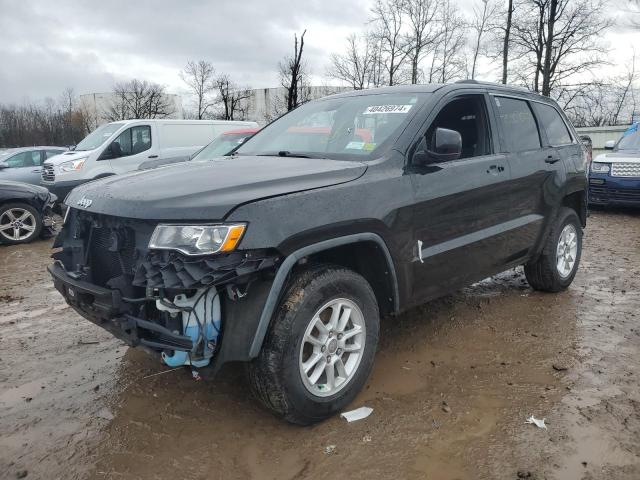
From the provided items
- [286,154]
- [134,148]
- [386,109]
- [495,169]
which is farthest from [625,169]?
[134,148]

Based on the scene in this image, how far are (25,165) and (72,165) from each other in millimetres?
5574

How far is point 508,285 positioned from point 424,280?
8.28 feet

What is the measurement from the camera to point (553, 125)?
4914 mm

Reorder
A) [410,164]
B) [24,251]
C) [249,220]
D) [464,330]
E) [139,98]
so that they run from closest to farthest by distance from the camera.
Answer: [249,220], [410,164], [464,330], [24,251], [139,98]

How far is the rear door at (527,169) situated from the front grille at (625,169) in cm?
667

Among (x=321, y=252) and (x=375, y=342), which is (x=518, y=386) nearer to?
(x=375, y=342)

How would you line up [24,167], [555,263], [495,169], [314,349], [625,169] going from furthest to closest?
[24,167] → [625,169] → [555,263] → [495,169] → [314,349]

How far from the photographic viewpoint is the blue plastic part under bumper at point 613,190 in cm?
1007

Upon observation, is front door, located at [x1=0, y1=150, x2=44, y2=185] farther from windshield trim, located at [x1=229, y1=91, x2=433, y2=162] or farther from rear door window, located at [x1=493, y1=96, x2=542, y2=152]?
rear door window, located at [x1=493, y1=96, x2=542, y2=152]

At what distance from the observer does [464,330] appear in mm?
4215

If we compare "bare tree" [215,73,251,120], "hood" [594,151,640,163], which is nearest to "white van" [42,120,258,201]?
"hood" [594,151,640,163]

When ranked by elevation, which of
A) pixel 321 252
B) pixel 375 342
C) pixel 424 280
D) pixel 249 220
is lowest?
pixel 375 342

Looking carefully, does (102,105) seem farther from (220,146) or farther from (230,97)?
(220,146)

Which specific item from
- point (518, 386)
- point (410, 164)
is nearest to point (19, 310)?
point (410, 164)
